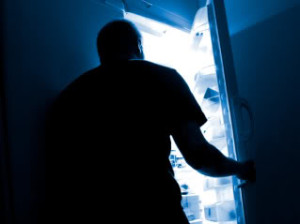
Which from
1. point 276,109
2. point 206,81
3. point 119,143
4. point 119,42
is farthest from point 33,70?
point 276,109

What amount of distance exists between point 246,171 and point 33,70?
0.85 metres

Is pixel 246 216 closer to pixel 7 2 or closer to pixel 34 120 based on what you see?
pixel 34 120

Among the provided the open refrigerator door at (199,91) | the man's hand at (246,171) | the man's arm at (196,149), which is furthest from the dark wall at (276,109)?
the man's arm at (196,149)

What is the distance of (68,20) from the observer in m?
1.03

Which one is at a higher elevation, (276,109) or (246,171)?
(276,109)

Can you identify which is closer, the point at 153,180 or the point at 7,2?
the point at 153,180

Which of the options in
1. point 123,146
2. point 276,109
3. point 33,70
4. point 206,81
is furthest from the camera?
point 276,109

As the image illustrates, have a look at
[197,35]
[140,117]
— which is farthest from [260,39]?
[140,117]

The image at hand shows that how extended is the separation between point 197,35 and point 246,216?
88cm

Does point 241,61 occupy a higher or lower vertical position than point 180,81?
higher

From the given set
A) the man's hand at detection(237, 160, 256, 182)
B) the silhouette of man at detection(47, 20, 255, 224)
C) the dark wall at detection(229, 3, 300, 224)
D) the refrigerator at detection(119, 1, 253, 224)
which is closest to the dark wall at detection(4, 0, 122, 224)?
the silhouette of man at detection(47, 20, 255, 224)

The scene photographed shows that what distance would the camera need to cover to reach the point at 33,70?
90cm

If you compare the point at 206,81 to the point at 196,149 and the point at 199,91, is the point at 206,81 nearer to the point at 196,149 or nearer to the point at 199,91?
the point at 199,91

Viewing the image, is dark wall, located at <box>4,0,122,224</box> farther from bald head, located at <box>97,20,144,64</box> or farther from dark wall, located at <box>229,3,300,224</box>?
dark wall, located at <box>229,3,300,224</box>
